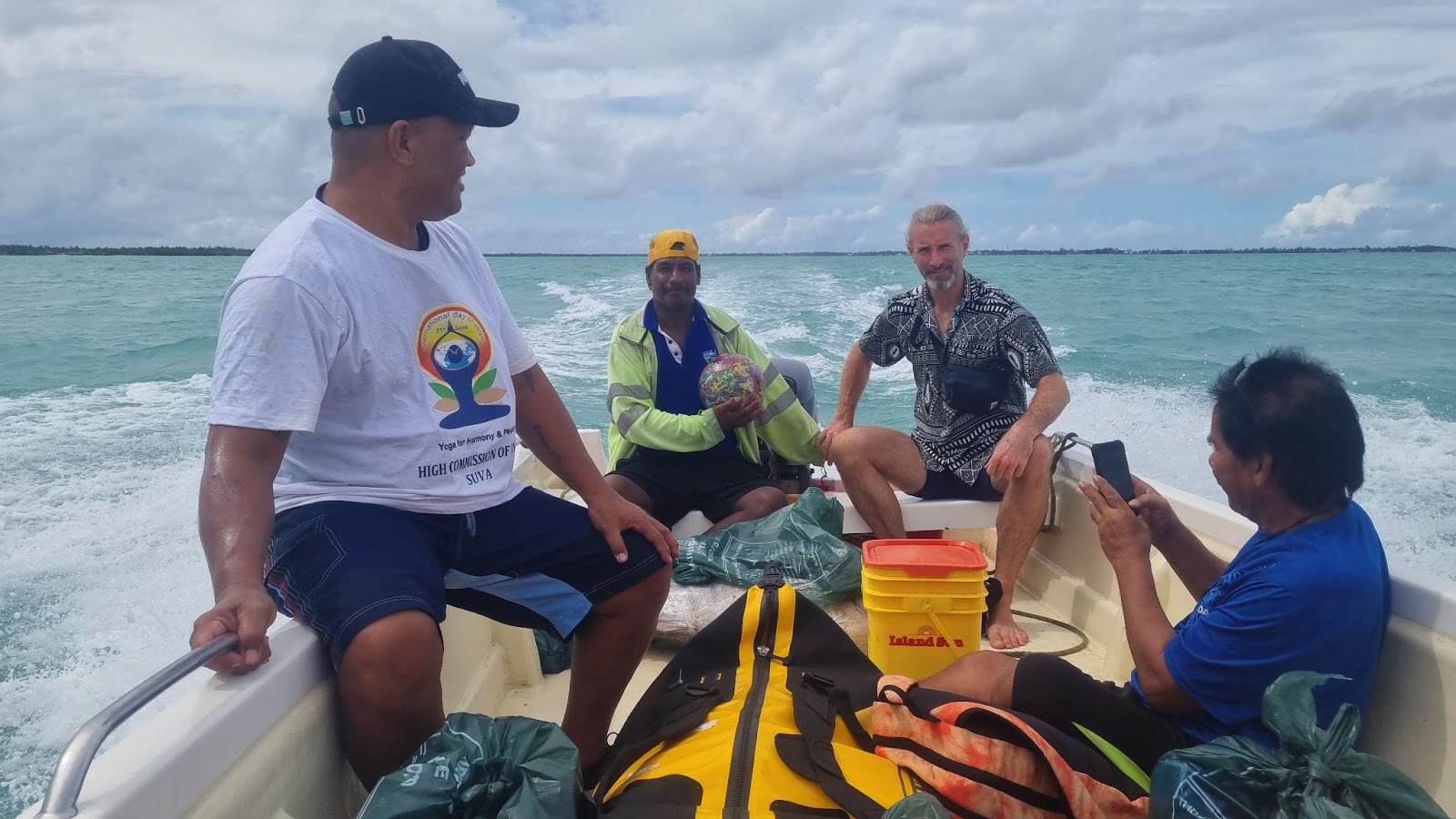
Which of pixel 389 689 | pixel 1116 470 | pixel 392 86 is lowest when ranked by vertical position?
pixel 389 689

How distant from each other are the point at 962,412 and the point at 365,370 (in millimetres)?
2396

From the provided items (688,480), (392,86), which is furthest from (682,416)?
(392,86)

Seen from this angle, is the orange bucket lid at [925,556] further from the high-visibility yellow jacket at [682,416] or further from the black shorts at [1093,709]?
the high-visibility yellow jacket at [682,416]

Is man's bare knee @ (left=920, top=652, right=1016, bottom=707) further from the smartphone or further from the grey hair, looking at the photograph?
the grey hair

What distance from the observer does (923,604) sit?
275cm

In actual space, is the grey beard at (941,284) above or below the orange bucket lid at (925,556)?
above

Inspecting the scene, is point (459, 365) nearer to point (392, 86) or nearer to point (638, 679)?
point (392, 86)

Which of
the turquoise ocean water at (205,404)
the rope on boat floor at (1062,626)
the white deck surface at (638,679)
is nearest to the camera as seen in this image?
the white deck surface at (638,679)

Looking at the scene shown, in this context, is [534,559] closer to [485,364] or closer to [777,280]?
[485,364]

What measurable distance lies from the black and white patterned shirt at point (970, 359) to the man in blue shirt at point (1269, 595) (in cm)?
171

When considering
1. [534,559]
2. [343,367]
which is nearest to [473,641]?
[534,559]

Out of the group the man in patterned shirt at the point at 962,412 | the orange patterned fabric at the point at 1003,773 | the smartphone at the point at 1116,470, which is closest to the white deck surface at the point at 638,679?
the man in patterned shirt at the point at 962,412

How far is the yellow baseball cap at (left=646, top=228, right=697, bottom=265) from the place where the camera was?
158 inches

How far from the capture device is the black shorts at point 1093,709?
5.96 ft
